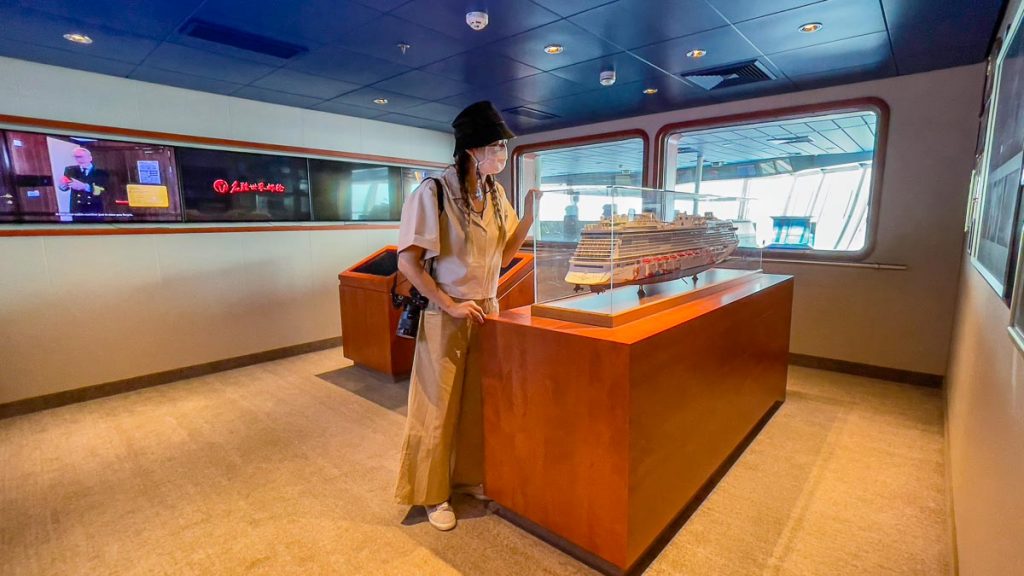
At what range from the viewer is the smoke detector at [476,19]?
2.38 metres

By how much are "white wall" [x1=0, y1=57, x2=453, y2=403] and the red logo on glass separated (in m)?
0.40

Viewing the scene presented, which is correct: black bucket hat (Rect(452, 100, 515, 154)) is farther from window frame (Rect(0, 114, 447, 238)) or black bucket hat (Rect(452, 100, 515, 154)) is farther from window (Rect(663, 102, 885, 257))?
window frame (Rect(0, 114, 447, 238))

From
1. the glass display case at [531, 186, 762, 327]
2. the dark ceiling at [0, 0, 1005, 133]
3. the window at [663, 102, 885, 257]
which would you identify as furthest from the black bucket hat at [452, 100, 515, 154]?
the window at [663, 102, 885, 257]

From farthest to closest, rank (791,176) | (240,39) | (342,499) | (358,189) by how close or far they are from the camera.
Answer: (791,176) < (358,189) < (240,39) < (342,499)

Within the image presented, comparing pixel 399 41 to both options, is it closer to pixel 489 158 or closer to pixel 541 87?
pixel 541 87

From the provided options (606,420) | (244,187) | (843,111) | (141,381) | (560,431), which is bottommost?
(141,381)

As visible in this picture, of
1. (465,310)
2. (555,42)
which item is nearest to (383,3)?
(555,42)

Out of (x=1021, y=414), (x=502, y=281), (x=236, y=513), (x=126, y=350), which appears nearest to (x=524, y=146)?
(x=502, y=281)

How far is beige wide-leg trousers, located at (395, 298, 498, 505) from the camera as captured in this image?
193 centimetres

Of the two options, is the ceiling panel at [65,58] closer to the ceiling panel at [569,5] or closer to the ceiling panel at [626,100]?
the ceiling panel at [569,5]

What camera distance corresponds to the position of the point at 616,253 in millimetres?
1860

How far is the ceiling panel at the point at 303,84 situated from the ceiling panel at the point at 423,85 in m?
0.31

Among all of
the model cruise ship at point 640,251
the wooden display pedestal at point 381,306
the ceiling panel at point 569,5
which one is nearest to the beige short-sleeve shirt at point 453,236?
the model cruise ship at point 640,251

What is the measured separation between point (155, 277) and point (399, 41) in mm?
2816
